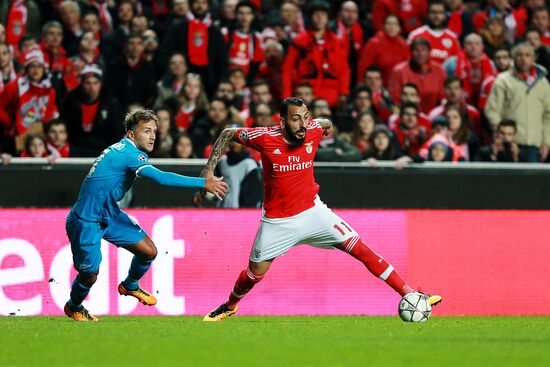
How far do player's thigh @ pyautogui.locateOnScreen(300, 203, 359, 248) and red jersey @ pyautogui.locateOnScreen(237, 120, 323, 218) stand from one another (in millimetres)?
125

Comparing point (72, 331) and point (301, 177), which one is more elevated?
point (301, 177)

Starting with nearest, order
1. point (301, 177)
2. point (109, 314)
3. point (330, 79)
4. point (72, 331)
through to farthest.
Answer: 1. point (72, 331)
2. point (301, 177)
3. point (109, 314)
4. point (330, 79)

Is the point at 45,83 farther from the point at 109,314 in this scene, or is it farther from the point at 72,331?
the point at 72,331

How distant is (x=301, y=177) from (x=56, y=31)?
Result: 687 centimetres

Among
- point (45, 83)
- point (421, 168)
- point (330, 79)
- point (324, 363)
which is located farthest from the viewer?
point (330, 79)

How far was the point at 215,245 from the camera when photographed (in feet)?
47.8

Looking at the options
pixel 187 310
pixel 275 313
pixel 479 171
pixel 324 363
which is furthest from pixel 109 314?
pixel 324 363

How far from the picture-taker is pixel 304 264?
14664 mm

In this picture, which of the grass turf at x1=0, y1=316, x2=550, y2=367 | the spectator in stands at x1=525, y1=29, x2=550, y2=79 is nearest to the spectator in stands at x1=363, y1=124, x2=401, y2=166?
the grass turf at x1=0, y1=316, x2=550, y2=367

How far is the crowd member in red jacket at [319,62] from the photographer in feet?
57.7

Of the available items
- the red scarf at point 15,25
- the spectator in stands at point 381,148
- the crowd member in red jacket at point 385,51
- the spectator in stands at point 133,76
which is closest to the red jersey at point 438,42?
the crowd member in red jacket at point 385,51

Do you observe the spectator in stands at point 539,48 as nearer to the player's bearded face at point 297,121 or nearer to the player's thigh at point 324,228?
the player's thigh at point 324,228

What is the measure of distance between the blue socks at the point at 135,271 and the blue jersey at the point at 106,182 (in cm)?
60

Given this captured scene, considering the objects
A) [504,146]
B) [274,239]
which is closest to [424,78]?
[504,146]
